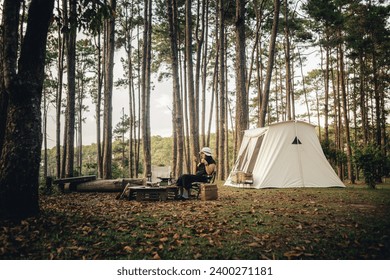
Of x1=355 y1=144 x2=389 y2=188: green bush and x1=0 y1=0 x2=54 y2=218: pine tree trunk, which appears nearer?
x1=0 y1=0 x2=54 y2=218: pine tree trunk

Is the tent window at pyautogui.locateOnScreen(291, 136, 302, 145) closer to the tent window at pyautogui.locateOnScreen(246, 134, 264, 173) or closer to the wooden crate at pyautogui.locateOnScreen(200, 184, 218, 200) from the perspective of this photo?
the tent window at pyautogui.locateOnScreen(246, 134, 264, 173)

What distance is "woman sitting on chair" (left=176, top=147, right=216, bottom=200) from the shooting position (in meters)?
6.67

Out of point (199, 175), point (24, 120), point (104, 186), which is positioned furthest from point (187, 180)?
point (24, 120)

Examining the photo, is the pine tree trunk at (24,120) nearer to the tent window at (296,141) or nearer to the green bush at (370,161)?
the tent window at (296,141)

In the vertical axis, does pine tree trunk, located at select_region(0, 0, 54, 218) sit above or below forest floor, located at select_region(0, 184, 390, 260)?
above

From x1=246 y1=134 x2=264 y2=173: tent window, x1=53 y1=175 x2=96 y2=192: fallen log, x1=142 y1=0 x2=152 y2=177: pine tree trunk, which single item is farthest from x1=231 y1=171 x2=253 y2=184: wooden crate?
x1=53 y1=175 x2=96 y2=192: fallen log

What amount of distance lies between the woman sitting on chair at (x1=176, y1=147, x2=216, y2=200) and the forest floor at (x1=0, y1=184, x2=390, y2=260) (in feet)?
7.10

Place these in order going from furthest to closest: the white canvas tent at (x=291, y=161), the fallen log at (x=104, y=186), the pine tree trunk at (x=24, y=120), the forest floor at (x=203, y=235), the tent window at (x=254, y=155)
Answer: the tent window at (x=254, y=155) < the white canvas tent at (x=291, y=161) < the fallen log at (x=104, y=186) < the pine tree trunk at (x=24, y=120) < the forest floor at (x=203, y=235)

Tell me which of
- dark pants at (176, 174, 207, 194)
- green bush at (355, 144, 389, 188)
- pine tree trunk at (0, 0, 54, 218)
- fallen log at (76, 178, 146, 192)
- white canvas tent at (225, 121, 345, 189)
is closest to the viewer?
pine tree trunk at (0, 0, 54, 218)

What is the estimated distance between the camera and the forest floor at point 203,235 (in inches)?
99.8

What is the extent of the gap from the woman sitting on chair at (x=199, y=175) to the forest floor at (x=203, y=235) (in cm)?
216

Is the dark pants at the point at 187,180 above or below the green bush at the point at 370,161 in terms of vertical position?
below

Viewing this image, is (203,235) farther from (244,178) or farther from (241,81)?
(241,81)

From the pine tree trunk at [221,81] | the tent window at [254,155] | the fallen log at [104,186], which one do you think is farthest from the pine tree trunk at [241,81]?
the fallen log at [104,186]
